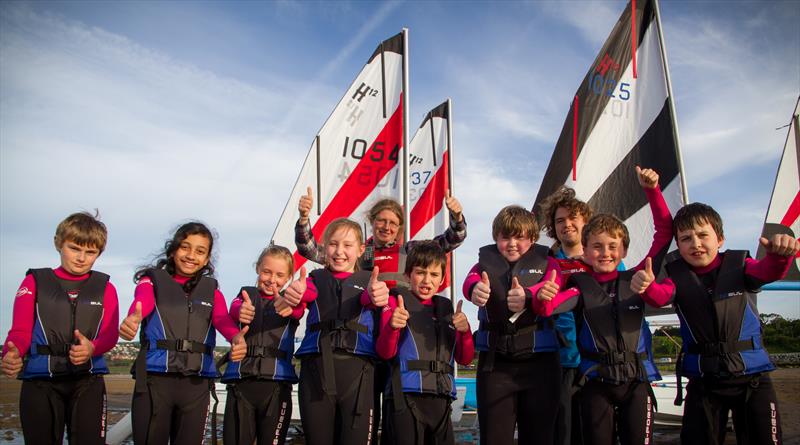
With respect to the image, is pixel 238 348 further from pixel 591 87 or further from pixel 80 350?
pixel 591 87

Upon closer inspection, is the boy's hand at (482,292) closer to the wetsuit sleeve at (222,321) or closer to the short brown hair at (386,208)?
the short brown hair at (386,208)

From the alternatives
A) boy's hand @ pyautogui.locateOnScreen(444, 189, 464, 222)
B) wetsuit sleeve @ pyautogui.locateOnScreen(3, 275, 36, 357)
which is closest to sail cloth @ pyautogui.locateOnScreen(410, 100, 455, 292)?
boy's hand @ pyautogui.locateOnScreen(444, 189, 464, 222)

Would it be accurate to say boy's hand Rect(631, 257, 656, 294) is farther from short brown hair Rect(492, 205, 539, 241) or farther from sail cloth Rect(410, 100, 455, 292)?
sail cloth Rect(410, 100, 455, 292)

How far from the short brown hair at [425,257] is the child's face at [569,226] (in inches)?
51.2

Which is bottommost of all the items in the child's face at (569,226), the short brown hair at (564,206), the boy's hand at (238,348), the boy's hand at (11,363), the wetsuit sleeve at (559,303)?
the boy's hand at (11,363)

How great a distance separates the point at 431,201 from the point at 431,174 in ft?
2.75

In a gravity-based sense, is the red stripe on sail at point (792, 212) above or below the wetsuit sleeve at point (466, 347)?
above

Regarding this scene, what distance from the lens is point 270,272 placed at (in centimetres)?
476

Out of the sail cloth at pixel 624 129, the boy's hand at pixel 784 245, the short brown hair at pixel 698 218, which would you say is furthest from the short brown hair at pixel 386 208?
the sail cloth at pixel 624 129

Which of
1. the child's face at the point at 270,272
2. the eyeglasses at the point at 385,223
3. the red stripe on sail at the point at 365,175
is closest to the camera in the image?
the child's face at the point at 270,272

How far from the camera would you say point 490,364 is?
3.79 metres

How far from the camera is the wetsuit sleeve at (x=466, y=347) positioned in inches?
158

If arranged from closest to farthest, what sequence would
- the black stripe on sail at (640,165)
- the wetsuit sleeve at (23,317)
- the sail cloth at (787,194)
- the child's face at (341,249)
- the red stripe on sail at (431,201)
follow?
the wetsuit sleeve at (23,317) → the child's face at (341,249) → the black stripe on sail at (640,165) → the sail cloth at (787,194) → the red stripe on sail at (431,201)

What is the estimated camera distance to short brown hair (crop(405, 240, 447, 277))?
13.5 feet
